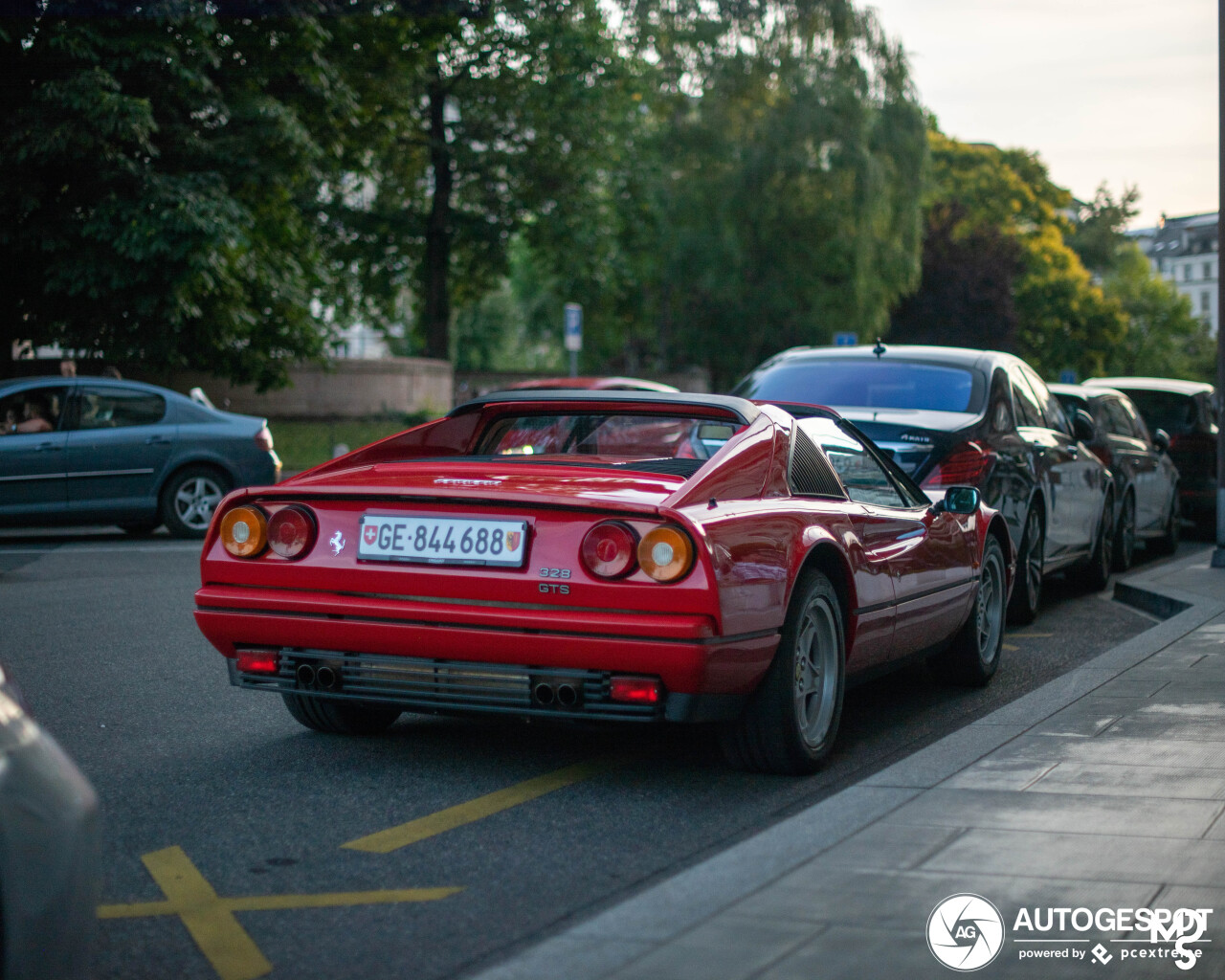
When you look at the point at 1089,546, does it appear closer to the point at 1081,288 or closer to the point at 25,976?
the point at 25,976

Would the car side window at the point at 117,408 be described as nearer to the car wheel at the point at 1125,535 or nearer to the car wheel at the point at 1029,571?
the car wheel at the point at 1029,571

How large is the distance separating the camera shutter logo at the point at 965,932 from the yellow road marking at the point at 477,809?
163 cm

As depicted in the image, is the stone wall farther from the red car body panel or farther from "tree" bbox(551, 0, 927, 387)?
the red car body panel

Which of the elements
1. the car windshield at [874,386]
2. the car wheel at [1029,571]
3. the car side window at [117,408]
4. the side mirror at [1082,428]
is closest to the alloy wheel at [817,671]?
the car windshield at [874,386]

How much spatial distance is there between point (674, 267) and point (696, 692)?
4129 cm

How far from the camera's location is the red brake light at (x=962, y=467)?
852 cm

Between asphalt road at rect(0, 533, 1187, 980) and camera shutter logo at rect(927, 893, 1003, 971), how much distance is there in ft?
2.80

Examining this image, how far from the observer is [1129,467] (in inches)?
507

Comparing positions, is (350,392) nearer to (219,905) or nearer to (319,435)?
(319,435)

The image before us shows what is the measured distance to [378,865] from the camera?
4238 millimetres

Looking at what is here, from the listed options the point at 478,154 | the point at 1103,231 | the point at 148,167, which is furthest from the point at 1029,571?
the point at 1103,231

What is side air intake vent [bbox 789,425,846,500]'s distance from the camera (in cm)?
565

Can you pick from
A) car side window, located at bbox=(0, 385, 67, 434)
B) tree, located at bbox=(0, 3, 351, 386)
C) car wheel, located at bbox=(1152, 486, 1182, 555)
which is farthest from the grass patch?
car wheel, located at bbox=(1152, 486, 1182, 555)

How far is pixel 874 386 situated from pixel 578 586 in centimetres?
516
